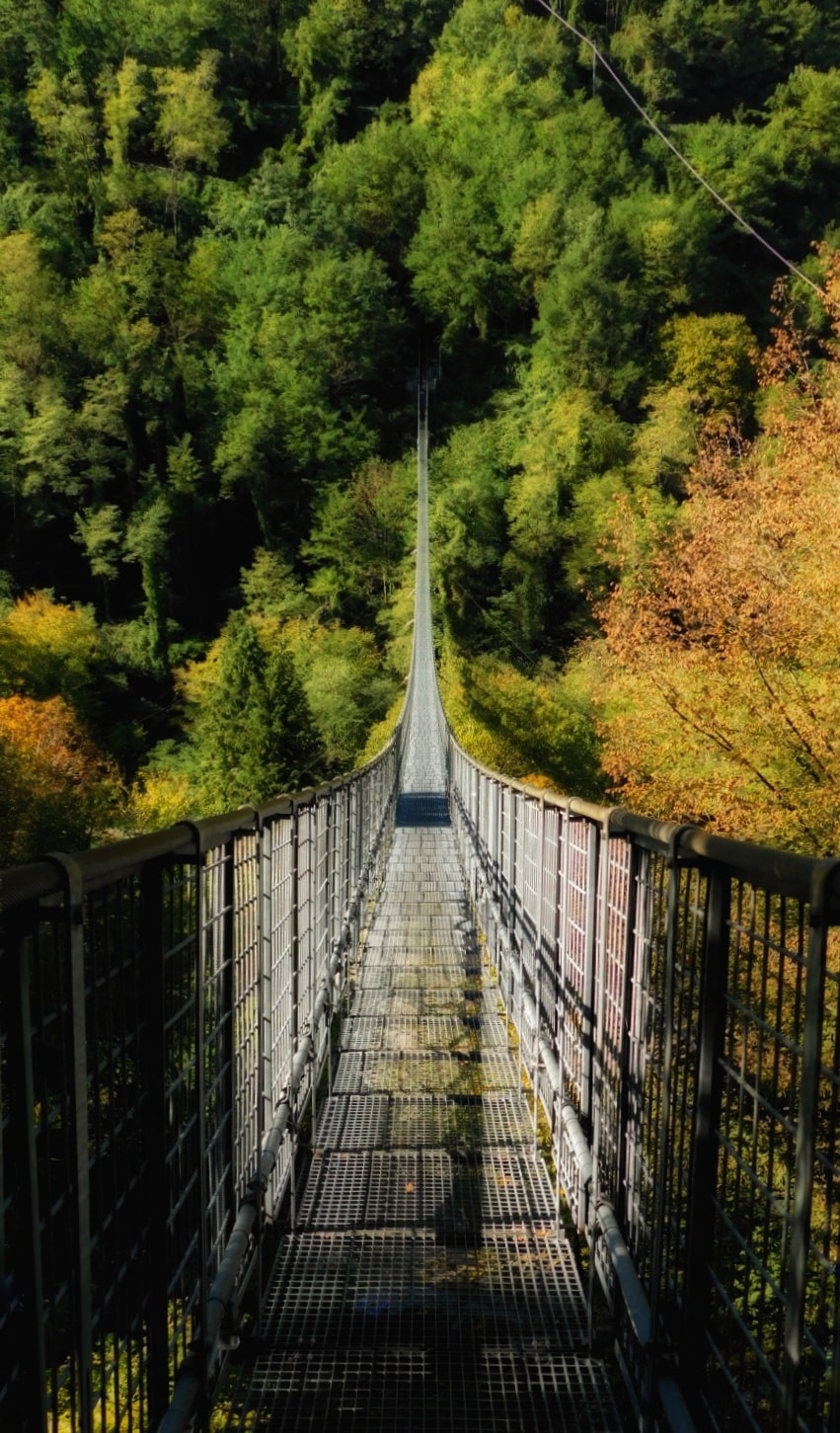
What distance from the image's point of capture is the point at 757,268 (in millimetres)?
39844

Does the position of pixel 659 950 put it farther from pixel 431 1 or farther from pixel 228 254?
pixel 431 1

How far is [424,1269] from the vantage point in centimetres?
201

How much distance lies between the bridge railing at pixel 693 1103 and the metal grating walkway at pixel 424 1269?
16 cm

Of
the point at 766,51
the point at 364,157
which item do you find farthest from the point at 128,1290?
the point at 766,51

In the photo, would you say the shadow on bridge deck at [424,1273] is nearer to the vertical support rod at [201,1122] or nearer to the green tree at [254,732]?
the vertical support rod at [201,1122]

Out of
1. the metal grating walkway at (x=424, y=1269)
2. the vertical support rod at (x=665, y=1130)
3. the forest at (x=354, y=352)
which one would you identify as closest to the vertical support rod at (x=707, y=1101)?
the vertical support rod at (x=665, y=1130)

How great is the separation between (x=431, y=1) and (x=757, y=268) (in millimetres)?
24870

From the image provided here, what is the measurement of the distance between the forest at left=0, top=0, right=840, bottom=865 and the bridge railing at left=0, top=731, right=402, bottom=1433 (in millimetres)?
11665

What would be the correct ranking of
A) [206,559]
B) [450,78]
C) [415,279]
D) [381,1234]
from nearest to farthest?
[381,1234]
[206,559]
[415,279]
[450,78]

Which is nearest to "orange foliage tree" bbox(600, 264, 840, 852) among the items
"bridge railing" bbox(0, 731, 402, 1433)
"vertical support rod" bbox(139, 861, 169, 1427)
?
"bridge railing" bbox(0, 731, 402, 1433)

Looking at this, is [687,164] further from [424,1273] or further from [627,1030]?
[424,1273]

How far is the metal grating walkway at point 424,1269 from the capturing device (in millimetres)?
1634

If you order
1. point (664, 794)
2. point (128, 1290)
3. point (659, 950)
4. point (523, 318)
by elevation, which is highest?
point (523, 318)

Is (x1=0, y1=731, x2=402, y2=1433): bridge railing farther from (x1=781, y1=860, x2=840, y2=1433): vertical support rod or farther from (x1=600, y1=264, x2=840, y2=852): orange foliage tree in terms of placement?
(x1=600, y1=264, x2=840, y2=852): orange foliage tree
